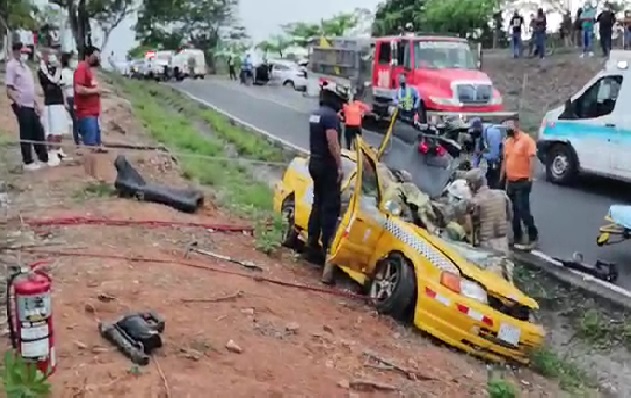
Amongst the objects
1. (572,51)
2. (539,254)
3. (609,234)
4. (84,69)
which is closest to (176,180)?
(84,69)

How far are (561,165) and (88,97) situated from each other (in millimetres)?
7947

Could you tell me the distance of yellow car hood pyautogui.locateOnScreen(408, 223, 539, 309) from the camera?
7.19 meters

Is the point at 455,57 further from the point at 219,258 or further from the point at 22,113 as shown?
the point at 219,258

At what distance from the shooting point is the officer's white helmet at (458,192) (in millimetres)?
8516

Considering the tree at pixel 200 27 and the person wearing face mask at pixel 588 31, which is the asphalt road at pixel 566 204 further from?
the tree at pixel 200 27

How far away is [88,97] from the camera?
11234 millimetres

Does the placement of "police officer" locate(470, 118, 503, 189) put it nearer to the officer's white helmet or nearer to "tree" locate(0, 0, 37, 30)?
the officer's white helmet

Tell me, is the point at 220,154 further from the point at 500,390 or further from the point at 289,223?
the point at 500,390

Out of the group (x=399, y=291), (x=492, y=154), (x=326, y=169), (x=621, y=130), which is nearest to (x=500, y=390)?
(x=399, y=291)

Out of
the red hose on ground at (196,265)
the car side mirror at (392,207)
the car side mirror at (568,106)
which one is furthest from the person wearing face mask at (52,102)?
the car side mirror at (568,106)

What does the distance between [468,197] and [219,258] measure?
2.46m

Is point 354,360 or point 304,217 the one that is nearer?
point 354,360

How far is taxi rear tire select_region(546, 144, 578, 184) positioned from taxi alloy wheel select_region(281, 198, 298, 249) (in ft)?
21.0

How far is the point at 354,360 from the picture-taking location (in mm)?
6117
